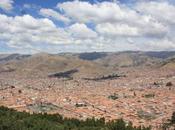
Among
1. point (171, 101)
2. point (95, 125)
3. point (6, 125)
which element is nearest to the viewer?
point (6, 125)

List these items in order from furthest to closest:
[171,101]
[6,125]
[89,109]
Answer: [171,101], [89,109], [6,125]

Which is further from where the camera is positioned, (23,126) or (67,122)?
(67,122)

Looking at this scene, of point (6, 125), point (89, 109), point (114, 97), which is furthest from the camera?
point (114, 97)

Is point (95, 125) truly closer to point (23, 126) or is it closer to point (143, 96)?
point (23, 126)

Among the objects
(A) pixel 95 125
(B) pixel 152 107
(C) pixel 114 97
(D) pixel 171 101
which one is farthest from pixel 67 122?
(C) pixel 114 97

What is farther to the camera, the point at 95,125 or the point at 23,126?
the point at 95,125

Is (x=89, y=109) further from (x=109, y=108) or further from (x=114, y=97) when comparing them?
(x=114, y=97)

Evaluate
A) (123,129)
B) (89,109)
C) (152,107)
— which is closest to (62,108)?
(89,109)

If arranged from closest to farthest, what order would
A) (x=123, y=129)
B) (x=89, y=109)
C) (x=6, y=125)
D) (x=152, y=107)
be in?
1. (x=6, y=125)
2. (x=123, y=129)
3. (x=89, y=109)
4. (x=152, y=107)
